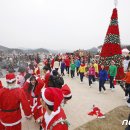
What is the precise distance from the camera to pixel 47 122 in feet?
12.1

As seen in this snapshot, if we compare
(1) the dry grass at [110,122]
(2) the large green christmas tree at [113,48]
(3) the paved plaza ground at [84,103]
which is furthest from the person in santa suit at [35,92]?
(2) the large green christmas tree at [113,48]

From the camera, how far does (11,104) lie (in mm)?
5270

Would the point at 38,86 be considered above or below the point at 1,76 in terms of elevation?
above

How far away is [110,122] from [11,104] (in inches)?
163

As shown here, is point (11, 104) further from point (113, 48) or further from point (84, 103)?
point (113, 48)

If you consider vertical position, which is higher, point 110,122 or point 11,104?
point 11,104

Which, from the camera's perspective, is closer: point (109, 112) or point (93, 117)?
point (93, 117)

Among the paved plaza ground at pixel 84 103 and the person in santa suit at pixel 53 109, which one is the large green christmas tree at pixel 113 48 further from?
the person in santa suit at pixel 53 109

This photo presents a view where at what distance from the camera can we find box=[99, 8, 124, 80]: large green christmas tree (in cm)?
1647

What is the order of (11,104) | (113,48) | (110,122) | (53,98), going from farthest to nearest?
(113,48) < (110,122) < (11,104) < (53,98)

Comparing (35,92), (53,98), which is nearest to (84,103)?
(35,92)

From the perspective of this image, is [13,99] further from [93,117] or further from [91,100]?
[91,100]

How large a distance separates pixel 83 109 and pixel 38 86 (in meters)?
3.35

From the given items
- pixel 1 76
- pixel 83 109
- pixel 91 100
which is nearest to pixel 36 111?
pixel 83 109
